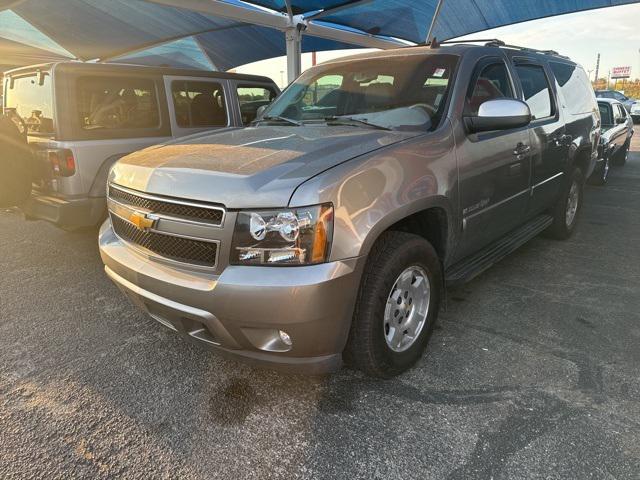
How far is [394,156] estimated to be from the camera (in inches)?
95.2

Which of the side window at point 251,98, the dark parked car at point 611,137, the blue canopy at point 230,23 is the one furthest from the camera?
the blue canopy at point 230,23

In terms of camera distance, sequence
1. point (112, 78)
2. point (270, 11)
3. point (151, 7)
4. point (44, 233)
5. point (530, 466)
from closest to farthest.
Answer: point (530, 466) < point (112, 78) < point (44, 233) < point (270, 11) < point (151, 7)

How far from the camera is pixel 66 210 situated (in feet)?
13.9

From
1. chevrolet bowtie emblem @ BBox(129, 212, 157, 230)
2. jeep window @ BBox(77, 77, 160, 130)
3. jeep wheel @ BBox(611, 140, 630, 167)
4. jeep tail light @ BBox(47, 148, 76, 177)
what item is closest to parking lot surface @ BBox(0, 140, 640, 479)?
chevrolet bowtie emblem @ BBox(129, 212, 157, 230)

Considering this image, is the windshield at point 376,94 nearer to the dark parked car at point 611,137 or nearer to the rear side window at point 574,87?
the rear side window at point 574,87

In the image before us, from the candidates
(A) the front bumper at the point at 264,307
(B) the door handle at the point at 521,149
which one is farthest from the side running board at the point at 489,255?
(A) the front bumper at the point at 264,307

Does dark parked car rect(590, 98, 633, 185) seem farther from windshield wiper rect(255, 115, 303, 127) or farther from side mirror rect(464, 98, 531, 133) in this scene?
windshield wiper rect(255, 115, 303, 127)

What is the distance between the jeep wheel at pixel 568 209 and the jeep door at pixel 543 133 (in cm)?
37

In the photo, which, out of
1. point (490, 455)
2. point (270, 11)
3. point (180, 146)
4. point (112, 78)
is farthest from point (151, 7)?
point (490, 455)

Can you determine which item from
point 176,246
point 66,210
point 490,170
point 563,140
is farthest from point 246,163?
point 563,140

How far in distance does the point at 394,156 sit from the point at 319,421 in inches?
55.9

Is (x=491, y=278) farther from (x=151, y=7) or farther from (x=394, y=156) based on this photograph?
(x=151, y=7)

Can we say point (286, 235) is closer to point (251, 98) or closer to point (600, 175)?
point (251, 98)

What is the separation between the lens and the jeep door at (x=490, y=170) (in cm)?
300
